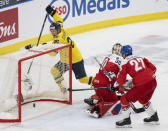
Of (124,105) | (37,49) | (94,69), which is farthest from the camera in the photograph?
(94,69)

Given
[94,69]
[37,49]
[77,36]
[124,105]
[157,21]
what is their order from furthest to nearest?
[157,21], [77,36], [94,69], [37,49], [124,105]

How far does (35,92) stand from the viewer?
711cm

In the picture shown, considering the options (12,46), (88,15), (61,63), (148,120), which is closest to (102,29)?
(88,15)

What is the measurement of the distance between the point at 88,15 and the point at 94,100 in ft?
15.4

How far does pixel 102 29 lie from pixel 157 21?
1527mm

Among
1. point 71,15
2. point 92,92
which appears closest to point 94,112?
point 92,92

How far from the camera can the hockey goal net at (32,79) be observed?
6.51 m

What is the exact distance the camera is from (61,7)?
35.1 ft

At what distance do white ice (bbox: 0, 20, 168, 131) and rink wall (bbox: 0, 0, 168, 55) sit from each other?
0.70ft

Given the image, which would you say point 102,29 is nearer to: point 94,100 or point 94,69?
point 94,69

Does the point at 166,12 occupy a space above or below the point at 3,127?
above

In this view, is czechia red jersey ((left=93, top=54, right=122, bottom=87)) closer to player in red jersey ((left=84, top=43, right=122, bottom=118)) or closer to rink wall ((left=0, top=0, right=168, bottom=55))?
player in red jersey ((left=84, top=43, right=122, bottom=118))

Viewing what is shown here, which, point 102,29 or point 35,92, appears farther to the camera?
point 102,29

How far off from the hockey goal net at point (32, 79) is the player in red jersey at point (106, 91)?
2.17 ft
